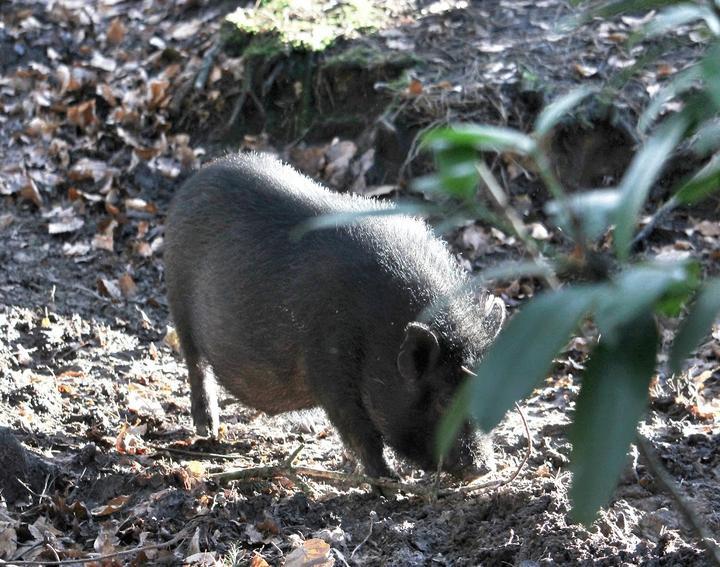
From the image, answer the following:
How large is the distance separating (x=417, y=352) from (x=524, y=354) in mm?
3065

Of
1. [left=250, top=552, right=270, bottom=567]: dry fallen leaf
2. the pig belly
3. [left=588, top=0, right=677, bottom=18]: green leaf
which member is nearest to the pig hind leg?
the pig belly

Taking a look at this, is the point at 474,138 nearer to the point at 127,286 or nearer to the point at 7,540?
the point at 7,540

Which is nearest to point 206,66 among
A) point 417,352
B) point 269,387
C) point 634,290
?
point 269,387

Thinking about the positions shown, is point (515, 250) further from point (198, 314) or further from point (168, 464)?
point (168, 464)

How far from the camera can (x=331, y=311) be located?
469cm

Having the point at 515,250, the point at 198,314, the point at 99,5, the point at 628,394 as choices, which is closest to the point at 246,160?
the point at 198,314

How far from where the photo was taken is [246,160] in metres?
5.63

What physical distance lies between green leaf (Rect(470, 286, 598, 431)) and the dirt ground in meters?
2.19

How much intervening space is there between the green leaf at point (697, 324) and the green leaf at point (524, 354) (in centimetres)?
19

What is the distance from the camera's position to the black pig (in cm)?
450

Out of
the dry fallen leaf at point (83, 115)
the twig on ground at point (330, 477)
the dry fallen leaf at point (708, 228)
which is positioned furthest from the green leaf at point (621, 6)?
the dry fallen leaf at point (83, 115)

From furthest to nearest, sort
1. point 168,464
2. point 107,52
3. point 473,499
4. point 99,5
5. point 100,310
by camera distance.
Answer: point 99,5 → point 107,52 → point 100,310 → point 168,464 → point 473,499

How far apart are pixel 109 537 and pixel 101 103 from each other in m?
6.04

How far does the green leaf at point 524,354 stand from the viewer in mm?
1266
